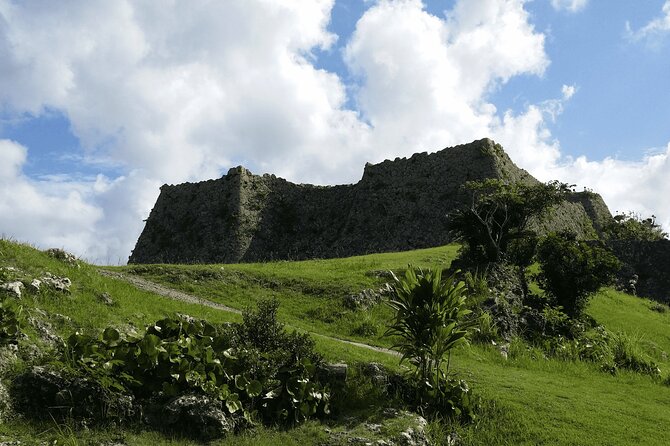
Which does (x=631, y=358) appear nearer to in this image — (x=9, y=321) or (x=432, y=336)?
(x=432, y=336)

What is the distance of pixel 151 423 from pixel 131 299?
700 cm

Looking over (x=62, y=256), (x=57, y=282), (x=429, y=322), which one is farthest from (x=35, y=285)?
(x=429, y=322)

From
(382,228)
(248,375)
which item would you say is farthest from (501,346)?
(382,228)

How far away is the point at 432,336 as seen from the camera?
43.4 ft

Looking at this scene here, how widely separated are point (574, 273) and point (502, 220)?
17.6 feet

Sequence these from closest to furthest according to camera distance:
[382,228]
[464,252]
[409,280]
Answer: [409,280], [464,252], [382,228]

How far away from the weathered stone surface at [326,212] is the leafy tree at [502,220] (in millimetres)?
14330

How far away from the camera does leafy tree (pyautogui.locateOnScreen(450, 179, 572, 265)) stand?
87.4 ft

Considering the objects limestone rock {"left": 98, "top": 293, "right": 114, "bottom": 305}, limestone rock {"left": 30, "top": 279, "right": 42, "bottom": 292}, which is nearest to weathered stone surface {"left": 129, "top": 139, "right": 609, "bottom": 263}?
limestone rock {"left": 98, "top": 293, "right": 114, "bottom": 305}

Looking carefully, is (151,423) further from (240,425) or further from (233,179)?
(233,179)

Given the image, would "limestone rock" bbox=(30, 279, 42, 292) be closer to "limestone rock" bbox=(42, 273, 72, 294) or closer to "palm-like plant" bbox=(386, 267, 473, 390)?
"limestone rock" bbox=(42, 273, 72, 294)

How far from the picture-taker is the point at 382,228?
47.8m

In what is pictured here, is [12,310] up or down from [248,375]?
up

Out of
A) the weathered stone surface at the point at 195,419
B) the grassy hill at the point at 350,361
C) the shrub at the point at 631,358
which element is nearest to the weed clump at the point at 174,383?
the weathered stone surface at the point at 195,419
